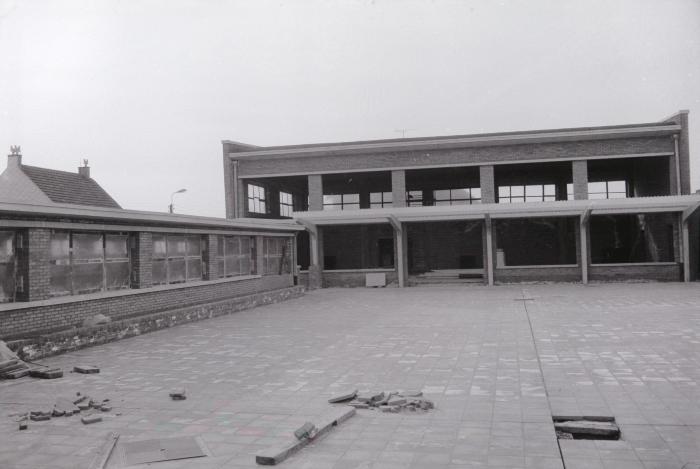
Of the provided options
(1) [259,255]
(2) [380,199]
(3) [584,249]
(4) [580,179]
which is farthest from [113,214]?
(2) [380,199]

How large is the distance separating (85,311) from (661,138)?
81.5ft

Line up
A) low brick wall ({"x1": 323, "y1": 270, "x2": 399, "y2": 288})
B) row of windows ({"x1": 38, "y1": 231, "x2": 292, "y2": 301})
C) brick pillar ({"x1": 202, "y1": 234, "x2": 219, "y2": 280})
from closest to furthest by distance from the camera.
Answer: row of windows ({"x1": 38, "y1": 231, "x2": 292, "y2": 301}) < brick pillar ({"x1": 202, "y1": 234, "x2": 219, "y2": 280}) < low brick wall ({"x1": 323, "y1": 270, "x2": 399, "y2": 288})

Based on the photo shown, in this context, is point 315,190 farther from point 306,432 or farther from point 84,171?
point 306,432

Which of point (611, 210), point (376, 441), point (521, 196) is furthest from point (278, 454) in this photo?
point (521, 196)

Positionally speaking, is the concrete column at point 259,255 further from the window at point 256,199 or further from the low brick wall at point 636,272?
the low brick wall at point 636,272

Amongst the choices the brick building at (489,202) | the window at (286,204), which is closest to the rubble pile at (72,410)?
the brick building at (489,202)

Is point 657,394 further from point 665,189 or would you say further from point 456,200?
point 456,200

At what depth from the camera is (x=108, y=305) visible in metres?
13.1

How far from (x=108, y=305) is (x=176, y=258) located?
3.38 m

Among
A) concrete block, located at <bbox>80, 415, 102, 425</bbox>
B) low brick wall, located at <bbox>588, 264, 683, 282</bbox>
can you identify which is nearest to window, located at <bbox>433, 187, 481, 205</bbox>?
low brick wall, located at <bbox>588, 264, 683, 282</bbox>

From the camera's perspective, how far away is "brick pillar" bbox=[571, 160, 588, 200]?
87.0 feet

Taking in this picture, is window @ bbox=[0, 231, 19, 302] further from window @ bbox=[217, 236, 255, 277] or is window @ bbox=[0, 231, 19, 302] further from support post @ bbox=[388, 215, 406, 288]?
support post @ bbox=[388, 215, 406, 288]

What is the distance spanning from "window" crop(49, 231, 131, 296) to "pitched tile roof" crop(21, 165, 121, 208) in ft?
61.0

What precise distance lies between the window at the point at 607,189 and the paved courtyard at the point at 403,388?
665 inches
